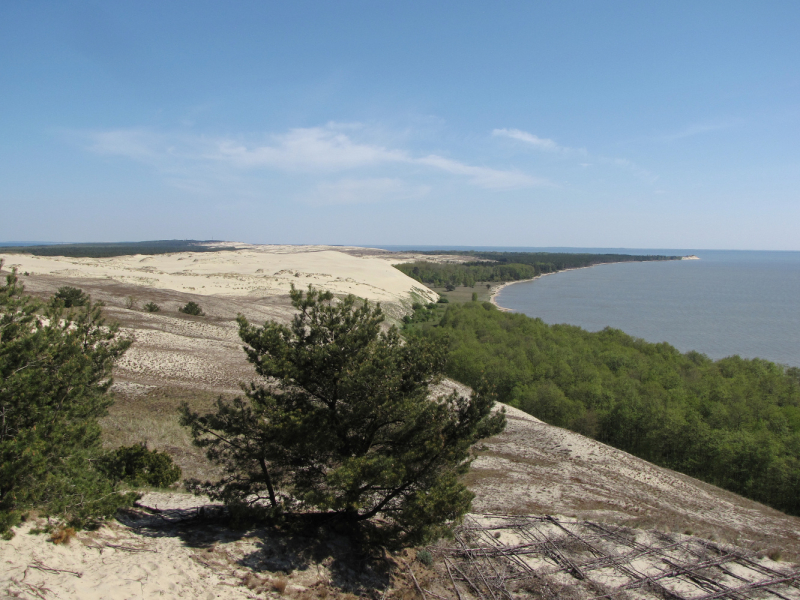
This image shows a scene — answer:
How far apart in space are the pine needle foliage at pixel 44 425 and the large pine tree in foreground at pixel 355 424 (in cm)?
229

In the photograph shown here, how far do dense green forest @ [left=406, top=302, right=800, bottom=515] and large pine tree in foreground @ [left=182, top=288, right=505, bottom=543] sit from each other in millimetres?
1910

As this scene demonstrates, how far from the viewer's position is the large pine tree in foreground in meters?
10.2

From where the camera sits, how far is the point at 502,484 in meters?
A: 19.4

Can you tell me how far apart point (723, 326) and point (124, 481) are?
3397 inches

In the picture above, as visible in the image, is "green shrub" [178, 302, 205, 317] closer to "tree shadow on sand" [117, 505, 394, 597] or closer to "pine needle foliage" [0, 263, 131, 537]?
"tree shadow on sand" [117, 505, 394, 597]

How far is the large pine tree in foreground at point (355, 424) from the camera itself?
33.6 ft

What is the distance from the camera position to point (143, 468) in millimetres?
14406

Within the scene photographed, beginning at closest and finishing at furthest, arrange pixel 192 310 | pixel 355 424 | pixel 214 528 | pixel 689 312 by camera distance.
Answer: pixel 355 424 < pixel 214 528 < pixel 192 310 < pixel 689 312

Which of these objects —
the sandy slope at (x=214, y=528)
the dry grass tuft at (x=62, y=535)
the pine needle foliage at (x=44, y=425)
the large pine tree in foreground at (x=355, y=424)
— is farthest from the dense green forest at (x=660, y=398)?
the dry grass tuft at (x=62, y=535)

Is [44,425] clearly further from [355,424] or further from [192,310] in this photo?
[192,310]

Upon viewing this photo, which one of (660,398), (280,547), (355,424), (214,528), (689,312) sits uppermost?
(355,424)

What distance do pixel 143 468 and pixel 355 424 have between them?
777 centimetres

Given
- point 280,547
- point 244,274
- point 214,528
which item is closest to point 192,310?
point 214,528

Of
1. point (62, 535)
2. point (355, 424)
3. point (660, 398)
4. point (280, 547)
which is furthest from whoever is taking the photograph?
point (660, 398)
